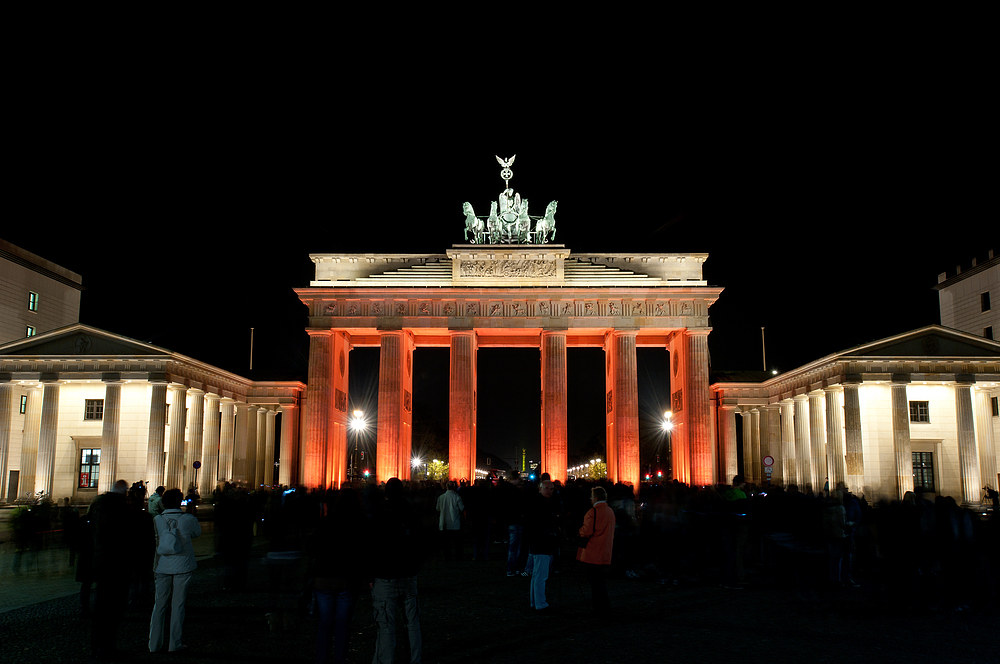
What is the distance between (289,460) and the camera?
174 feet

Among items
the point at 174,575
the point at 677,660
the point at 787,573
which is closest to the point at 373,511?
the point at 174,575

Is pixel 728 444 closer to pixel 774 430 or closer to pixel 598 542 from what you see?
pixel 774 430

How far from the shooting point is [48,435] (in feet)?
131

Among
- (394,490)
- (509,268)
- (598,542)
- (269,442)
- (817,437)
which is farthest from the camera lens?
(269,442)

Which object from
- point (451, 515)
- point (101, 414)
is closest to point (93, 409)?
point (101, 414)

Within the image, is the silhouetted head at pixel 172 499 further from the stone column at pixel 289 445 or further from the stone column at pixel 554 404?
the stone column at pixel 289 445

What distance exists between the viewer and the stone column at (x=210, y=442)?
4722 centimetres

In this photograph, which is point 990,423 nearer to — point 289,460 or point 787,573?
point 787,573

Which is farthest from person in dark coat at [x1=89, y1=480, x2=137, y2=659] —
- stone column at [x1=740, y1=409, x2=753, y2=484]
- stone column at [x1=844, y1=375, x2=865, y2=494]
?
stone column at [x1=740, y1=409, x2=753, y2=484]

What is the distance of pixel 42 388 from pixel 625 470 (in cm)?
3336

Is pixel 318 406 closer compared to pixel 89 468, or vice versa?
pixel 89 468

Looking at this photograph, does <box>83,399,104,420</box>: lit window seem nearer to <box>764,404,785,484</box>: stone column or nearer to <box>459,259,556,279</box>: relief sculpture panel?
<box>459,259,556,279</box>: relief sculpture panel

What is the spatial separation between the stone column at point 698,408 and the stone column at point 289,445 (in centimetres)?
2595

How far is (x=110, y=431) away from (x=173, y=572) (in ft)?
112
